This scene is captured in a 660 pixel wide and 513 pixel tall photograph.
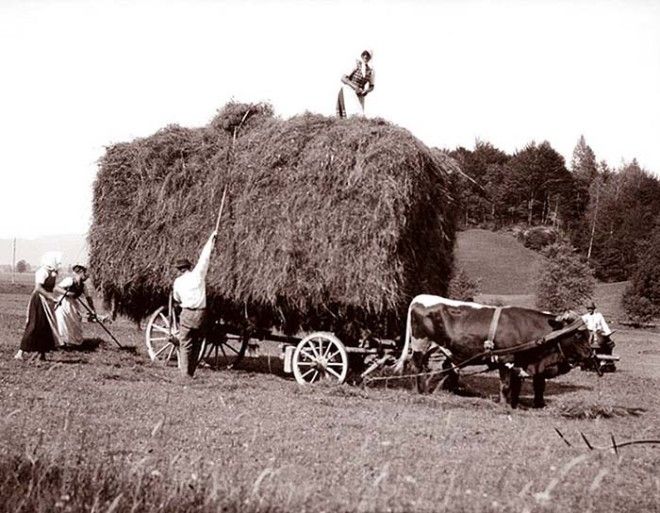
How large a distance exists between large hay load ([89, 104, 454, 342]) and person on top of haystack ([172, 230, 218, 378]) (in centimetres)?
51

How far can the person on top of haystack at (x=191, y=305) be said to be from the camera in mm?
11594

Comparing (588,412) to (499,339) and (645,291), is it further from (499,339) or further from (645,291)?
(645,291)

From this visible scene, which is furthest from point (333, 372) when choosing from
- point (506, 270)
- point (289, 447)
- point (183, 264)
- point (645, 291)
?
point (506, 270)

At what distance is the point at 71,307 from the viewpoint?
1420 centimetres

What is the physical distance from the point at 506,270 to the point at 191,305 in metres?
64.5

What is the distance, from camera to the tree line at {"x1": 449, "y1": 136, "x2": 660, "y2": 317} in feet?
258

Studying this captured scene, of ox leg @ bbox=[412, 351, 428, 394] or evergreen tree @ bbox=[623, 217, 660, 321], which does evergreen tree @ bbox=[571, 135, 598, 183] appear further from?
ox leg @ bbox=[412, 351, 428, 394]

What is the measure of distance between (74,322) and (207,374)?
353cm

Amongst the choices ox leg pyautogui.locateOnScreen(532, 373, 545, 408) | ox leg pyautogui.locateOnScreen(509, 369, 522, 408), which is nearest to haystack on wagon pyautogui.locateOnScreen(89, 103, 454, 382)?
ox leg pyautogui.locateOnScreen(509, 369, 522, 408)

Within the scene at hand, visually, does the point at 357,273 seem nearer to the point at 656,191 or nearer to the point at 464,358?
the point at 464,358

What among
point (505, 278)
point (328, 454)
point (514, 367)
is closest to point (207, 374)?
point (514, 367)

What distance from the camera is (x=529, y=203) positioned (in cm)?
9525

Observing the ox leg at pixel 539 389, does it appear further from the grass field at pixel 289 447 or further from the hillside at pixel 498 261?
the hillside at pixel 498 261

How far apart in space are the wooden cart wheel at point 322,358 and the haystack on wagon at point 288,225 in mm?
27
